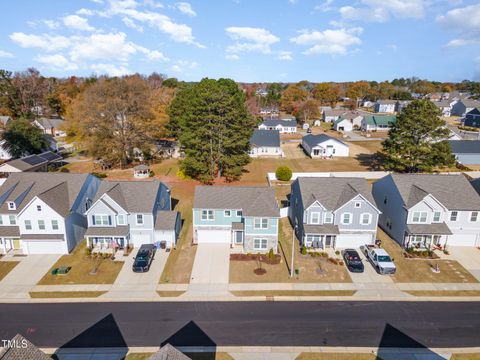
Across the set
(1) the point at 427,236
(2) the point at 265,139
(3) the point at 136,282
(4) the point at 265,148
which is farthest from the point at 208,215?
(2) the point at 265,139

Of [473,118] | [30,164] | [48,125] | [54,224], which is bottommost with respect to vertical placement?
[54,224]

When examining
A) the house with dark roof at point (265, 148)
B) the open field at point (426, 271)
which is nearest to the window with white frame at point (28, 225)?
the open field at point (426, 271)

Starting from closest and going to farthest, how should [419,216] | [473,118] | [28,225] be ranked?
[28,225] < [419,216] < [473,118]

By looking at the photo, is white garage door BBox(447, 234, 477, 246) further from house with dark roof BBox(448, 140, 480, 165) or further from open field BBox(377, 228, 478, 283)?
house with dark roof BBox(448, 140, 480, 165)

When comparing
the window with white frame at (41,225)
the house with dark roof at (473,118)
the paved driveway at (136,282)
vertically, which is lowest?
the paved driveway at (136,282)

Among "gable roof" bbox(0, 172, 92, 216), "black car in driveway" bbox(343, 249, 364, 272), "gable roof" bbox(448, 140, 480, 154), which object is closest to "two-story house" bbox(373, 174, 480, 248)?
"black car in driveway" bbox(343, 249, 364, 272)

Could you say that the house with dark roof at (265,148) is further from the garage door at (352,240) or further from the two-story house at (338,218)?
the garage door at (352,240)

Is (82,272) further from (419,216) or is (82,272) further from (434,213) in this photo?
(434,213)
